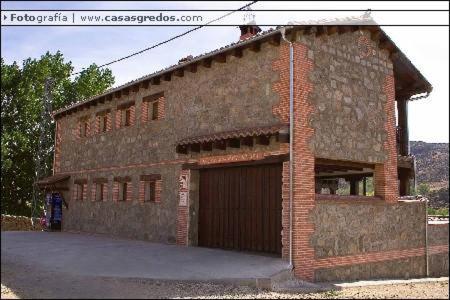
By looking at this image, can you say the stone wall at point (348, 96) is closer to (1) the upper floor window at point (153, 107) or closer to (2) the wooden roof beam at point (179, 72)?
(2) the wooden roof beam at point (179, 72)

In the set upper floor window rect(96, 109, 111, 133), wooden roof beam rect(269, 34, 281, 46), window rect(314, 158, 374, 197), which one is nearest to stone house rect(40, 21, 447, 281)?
wooden roof beam rect(269, 34, 281, 46)

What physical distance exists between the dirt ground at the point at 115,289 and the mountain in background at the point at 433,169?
37.6m

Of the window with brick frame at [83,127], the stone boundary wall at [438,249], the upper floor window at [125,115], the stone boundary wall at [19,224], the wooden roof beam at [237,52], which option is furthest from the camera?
the stone boundary wall at [19,224]

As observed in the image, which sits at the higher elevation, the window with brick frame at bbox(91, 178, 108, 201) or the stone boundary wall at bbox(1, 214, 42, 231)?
the window with brick frame at bbox(91, 178, 108, 201)

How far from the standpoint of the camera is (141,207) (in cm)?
1575

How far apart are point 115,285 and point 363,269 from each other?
704cm

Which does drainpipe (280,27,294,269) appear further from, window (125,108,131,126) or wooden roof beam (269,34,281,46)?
window (125,108,131,126)

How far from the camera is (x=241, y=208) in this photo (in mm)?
12531

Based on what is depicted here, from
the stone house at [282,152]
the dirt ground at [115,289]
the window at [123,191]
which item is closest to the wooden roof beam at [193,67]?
the stone house at [282,152]

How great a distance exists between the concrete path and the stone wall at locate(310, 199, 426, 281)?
146 cm

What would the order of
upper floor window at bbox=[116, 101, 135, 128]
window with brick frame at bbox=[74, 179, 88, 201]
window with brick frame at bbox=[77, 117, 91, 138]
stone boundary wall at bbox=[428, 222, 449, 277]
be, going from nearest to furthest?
stone boundary wall at bbox=[428, 222, 449, 277]
upper floor window at bbox=[116, 101, 135, 128]
window with brick frame at bbox=[74, 179, 88, 201]
window with brick frame at bbox=[77, 117, 91, 138]

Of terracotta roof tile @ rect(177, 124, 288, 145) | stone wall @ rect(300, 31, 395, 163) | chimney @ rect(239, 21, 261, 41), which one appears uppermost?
chimney @ rect(239, 21, 261, 41)

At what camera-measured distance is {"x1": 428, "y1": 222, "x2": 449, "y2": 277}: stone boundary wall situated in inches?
571

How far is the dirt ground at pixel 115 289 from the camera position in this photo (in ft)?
25.0
